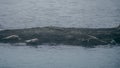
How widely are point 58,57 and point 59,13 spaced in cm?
1684

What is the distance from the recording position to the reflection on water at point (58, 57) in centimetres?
1764

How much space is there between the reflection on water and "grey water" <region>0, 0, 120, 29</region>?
802 cm

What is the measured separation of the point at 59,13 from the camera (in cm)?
3516

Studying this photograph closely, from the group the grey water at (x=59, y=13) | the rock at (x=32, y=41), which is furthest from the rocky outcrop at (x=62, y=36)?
the grey water at (x=59, y=13)

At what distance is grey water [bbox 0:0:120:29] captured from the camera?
29.8 m

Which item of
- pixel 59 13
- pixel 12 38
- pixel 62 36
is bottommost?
pixel 59 13

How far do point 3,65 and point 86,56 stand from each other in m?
5.55

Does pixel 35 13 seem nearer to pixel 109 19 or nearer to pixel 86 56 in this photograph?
pixel 109 19

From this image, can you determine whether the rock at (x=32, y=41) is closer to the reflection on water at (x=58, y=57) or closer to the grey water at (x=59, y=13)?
the reflection on water at (x=58, y=57)

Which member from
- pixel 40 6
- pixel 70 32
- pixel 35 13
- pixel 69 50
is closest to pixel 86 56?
Answer: pixel 69 50

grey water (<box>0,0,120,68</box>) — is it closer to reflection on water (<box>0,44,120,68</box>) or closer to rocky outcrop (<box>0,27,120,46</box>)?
reflection on water (<box>0,44,120,68</box>)

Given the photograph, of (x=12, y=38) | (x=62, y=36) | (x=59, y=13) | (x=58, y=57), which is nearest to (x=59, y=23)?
(x=59, y=13)

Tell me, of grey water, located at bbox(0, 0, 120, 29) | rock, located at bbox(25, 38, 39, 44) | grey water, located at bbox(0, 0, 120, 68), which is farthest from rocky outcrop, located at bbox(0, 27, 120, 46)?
grey water, located at bbox(0, 0, 120, 29)

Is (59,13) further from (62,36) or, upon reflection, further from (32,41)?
(32,41)
